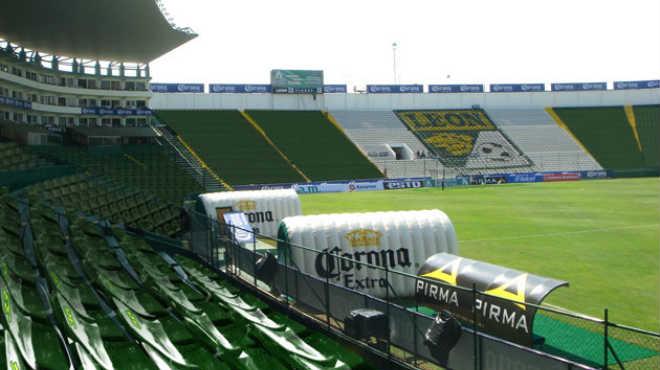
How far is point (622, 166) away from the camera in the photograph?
260 feet

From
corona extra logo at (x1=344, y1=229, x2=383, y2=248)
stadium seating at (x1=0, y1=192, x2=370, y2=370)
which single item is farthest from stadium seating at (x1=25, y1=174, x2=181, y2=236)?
corona extra logo at (x1=344, y1=229, x2=383, y2=248)

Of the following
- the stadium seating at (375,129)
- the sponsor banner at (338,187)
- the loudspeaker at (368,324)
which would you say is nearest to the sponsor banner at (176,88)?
the stadium seating at (375,129)

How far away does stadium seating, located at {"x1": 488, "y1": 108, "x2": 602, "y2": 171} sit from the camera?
79.6 meters

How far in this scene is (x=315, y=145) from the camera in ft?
248

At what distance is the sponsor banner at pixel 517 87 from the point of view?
98000 mm

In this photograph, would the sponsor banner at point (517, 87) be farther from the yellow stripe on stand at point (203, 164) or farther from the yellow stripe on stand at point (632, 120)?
the yellow stripe on stand at point (203, 164)

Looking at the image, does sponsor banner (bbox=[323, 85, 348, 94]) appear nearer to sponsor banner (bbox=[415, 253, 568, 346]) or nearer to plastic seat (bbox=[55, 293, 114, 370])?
sponsor banner (bbox=[415, 253, 568, 346])

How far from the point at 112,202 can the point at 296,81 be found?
205 feet

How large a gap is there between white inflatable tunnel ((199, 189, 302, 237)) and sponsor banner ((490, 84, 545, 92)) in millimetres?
77787

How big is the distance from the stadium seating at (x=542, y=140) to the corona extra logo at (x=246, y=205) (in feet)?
195

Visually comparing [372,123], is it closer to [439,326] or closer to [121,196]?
[121,196]

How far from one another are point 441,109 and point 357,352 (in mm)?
84990

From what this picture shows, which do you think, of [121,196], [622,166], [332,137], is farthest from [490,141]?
[121,196]

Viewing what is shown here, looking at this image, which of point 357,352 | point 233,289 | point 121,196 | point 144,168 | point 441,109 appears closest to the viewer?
point 357,352
